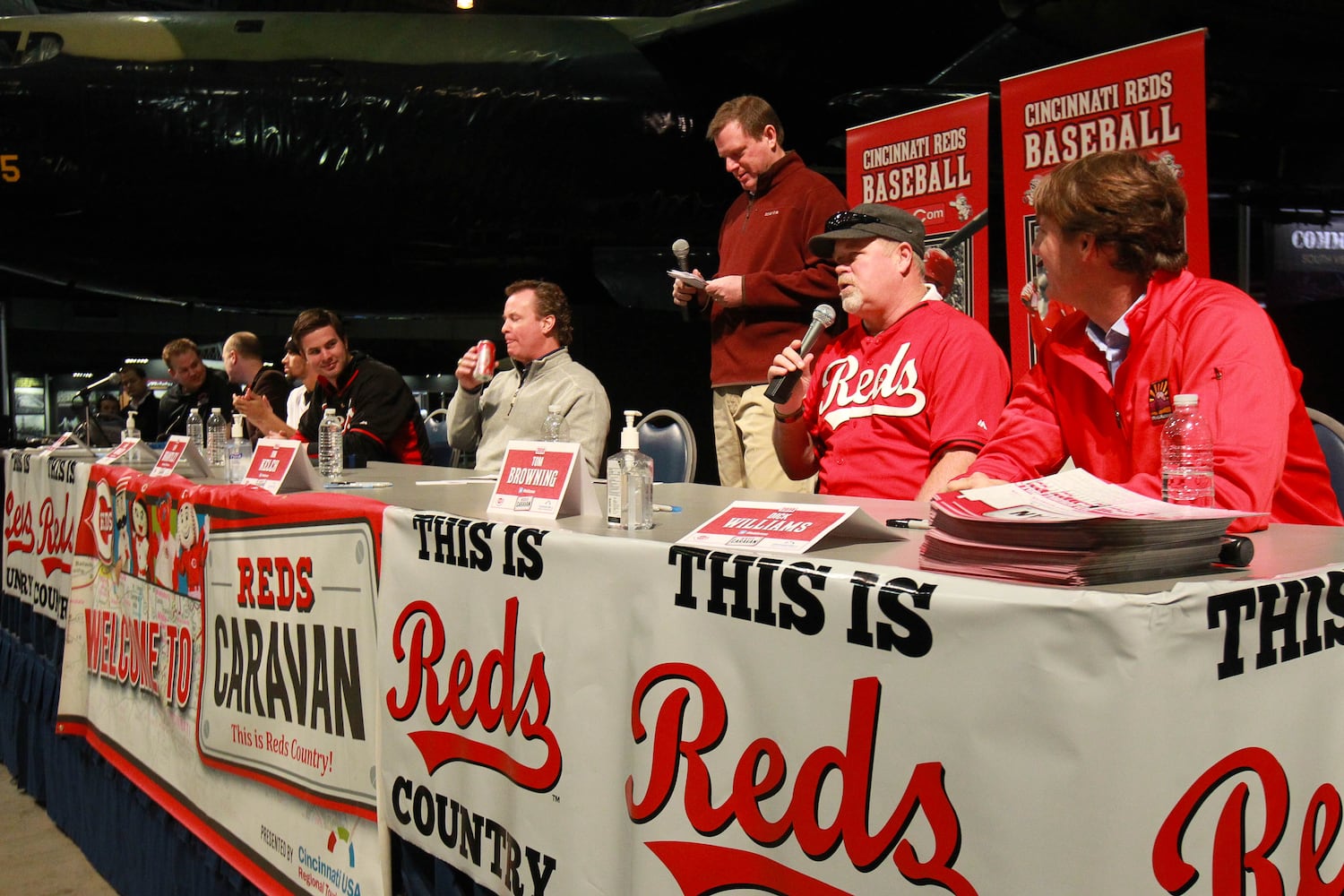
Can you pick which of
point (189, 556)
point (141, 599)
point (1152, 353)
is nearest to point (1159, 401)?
point (1152, 353)

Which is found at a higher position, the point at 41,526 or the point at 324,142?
the point at 324,142

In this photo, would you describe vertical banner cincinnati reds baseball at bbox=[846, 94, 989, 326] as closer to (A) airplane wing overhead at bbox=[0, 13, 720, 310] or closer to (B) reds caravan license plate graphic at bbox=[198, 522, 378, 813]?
(A) airplane wing overhead at bbox=[0, 13, 720, 310]

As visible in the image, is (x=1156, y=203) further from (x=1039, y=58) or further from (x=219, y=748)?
(x=1039, y=58)

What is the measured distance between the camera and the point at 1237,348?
1.15 metres

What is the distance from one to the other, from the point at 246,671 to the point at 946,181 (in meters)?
2.47

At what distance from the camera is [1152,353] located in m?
1.26

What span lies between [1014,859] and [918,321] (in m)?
1.33

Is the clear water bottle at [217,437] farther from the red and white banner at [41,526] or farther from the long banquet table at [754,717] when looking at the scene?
the long banquet table at [754,717]

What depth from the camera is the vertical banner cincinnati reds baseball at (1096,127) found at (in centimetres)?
251

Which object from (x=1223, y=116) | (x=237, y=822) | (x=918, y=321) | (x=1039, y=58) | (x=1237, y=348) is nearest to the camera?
(x=1237, y=348)

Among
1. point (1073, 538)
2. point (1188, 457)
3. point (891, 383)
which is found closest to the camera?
point (1073, 538)

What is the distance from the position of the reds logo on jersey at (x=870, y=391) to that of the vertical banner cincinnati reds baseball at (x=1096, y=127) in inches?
24.4

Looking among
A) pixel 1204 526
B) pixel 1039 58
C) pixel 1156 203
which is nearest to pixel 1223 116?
pixel 1039 58

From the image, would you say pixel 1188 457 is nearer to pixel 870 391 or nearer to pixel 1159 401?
pixel 1159 401
